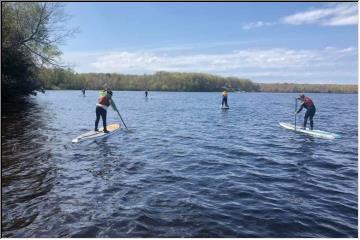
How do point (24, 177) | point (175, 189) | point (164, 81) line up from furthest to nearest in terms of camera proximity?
point (164, 81) < point (24, 177) < point (175, 189)

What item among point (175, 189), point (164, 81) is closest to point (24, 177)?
point (175, 189)

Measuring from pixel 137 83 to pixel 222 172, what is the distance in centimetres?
16693

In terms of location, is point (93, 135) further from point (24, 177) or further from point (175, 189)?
point (175, 189)

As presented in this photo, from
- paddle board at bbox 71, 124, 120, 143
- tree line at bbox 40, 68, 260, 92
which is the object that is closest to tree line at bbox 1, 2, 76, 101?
paddle board at bbox 71, 124, 120, 143

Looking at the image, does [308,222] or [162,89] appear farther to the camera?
[162,89]

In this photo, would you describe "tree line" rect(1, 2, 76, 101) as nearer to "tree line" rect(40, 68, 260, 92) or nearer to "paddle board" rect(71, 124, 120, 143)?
"paddle board" rect(71, 124, 120, 143)

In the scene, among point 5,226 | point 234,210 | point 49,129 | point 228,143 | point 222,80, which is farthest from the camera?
point 222,80

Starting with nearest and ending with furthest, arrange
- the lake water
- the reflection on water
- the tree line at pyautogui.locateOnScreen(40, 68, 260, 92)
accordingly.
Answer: the lake water
the reflection on water
the tree line at pyautogui.locateOnScreen(40, 68, 260, 92)

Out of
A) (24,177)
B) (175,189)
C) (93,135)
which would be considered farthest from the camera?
(93,135)

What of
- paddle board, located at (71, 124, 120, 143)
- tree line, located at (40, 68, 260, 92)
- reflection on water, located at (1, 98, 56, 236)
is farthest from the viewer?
tree line, located at (40, 68, 260, 92)

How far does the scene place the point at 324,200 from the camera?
911 cm

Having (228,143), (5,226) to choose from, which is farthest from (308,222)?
(228,143)

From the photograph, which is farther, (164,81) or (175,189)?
(164,81)

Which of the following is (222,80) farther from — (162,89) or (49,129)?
(49,129)
